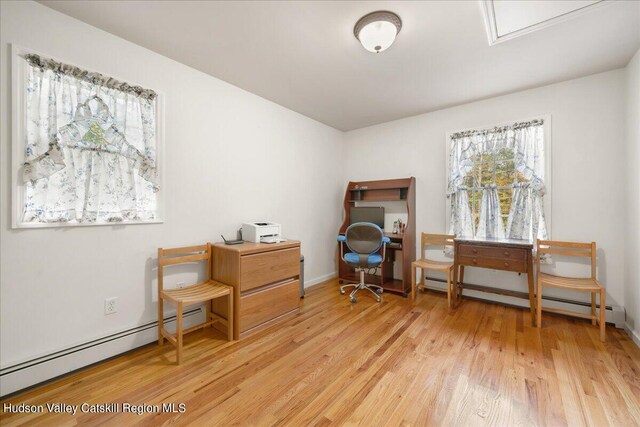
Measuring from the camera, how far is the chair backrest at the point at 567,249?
2539 mm

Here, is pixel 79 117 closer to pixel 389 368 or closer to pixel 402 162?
pixel 389 368

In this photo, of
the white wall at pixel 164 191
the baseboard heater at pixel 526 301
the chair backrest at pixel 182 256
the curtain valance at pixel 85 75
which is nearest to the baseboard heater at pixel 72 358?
the white wall at pixel 164 191

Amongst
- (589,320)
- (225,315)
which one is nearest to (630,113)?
(589,320)

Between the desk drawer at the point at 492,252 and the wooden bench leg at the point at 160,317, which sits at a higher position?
the desk drawer at the point at 492,252

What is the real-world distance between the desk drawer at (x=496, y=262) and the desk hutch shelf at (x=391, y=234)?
2.42 feet

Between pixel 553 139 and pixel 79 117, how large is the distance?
450 cm

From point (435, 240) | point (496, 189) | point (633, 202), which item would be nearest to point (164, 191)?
point (435, 240)

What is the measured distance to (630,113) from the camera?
2373 mm

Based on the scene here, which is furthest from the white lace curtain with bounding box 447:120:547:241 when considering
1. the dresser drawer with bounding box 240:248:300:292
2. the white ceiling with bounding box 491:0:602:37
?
the dresser drawer with bounding box 240:248:300:292

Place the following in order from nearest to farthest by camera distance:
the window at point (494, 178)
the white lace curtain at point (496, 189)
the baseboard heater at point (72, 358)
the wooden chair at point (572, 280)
Result: 1. the baseboard heater at point (72, 358)
2. the wooden chair at point (572, 280)
3. the white lace curtain at point (496, 189)
4. the window at point (494, 178)

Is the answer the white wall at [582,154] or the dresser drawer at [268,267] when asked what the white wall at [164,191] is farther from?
the white wall at [582,154]

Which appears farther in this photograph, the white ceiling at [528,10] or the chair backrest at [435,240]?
the chair backrest at [435,240]

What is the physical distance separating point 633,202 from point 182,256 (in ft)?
13.8

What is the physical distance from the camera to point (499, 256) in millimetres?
2762
